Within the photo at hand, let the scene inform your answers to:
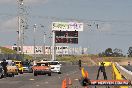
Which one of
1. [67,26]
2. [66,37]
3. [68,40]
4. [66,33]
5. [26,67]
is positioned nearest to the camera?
[26,67]

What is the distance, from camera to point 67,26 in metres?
129

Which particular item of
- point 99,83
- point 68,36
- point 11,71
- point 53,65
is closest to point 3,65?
point 11,71

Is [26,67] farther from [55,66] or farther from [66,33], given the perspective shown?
[66,33]

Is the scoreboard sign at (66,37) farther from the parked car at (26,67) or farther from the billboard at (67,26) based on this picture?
the parked car at (26,67)

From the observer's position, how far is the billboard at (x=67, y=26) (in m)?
129

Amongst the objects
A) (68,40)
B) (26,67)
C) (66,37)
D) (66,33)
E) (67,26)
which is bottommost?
(26,67)

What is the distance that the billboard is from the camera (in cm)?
12888

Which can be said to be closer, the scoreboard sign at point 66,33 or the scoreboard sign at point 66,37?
the scoreboard sign at point 66,37

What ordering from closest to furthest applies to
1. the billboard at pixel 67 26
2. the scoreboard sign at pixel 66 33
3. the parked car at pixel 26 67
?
the parked car at pixel 26 67 < the scoreboard sign at pixel 66 33 < the billboard at pixel 67 26

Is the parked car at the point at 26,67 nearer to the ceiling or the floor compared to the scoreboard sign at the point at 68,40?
nearer to the floor

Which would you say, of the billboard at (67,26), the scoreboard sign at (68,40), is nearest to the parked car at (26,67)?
the scoreboard sign at (68,40)

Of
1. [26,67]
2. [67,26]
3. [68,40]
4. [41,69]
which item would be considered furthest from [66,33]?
[41,69]

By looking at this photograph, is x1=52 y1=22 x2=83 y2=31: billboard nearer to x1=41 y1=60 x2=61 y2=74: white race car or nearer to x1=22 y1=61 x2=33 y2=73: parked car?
x1=22 y1=61 x2=33 y2=73: parked car

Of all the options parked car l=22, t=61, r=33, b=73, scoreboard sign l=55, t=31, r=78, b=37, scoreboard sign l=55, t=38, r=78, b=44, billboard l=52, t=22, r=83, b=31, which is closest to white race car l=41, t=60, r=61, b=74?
parked car l=22, t=61, r=33, b=73
